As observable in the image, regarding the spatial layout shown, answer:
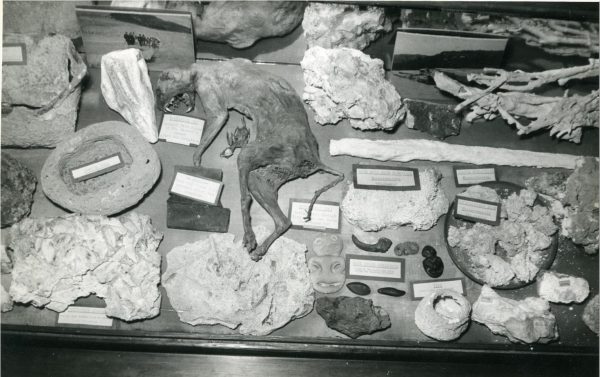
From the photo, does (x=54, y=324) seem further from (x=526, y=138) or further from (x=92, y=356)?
(x=526, y=138)

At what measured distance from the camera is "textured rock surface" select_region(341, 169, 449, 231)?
3053mm

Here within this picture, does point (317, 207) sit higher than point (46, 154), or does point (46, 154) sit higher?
point (46, 154)

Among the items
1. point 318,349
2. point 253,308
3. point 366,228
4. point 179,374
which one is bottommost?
point 179,374

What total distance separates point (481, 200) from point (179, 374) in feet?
7.98

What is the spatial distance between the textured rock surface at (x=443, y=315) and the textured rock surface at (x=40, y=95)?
2761 millimetres

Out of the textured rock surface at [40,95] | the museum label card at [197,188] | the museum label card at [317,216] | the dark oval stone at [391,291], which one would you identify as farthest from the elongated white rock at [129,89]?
the dark oval stone at [391,291]

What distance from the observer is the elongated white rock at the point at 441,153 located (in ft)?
10.6

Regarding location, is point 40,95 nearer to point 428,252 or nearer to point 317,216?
point 317,216

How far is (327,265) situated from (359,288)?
27 centimetres

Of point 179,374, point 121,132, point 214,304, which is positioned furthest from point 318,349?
point 121,132

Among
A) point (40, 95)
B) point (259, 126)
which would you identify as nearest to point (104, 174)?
point (40, 95)

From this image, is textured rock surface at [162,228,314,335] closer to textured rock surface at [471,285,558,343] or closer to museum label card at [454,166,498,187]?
textured rock surface at [471,285,558,343]

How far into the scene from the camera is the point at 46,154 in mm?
3152

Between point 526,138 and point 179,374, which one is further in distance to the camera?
point 526,138
